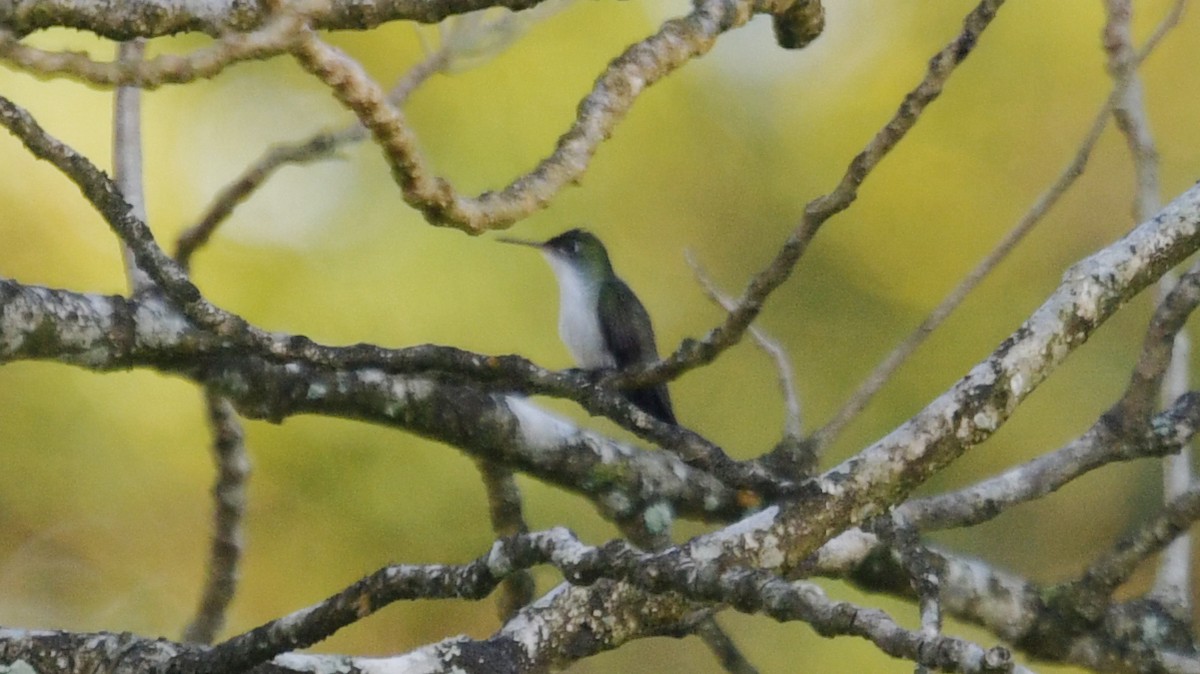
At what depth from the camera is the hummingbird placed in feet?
12.0

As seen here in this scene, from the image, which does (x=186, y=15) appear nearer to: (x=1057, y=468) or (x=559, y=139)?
(x=559, y=139)

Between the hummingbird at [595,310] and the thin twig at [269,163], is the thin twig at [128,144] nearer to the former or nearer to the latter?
the thin twig at [269,163]

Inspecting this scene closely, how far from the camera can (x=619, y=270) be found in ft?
15.4

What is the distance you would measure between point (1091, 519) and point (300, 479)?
273 cm

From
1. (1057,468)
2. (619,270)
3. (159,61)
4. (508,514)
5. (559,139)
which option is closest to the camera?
(159,61)

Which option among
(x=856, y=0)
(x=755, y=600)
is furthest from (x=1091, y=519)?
(x=755, y=600)

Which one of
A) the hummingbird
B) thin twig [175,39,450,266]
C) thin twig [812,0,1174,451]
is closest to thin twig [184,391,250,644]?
thin twig [175,39,450,266]

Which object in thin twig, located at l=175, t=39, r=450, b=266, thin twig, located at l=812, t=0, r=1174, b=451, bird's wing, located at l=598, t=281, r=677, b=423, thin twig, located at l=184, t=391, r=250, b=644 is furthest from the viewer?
bird's wing, located at l=598, t=281, r=677, b=423

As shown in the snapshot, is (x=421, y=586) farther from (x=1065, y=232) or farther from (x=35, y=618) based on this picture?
(x=1065, y=232)

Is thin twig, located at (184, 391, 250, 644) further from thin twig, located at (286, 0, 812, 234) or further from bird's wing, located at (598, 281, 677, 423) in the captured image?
bird's wing, located at (598, 281, 677, 423)

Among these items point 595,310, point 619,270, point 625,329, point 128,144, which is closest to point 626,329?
point 625,329

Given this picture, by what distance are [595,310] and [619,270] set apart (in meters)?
0.96

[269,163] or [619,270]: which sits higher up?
[619,270]

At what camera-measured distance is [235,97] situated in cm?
480
